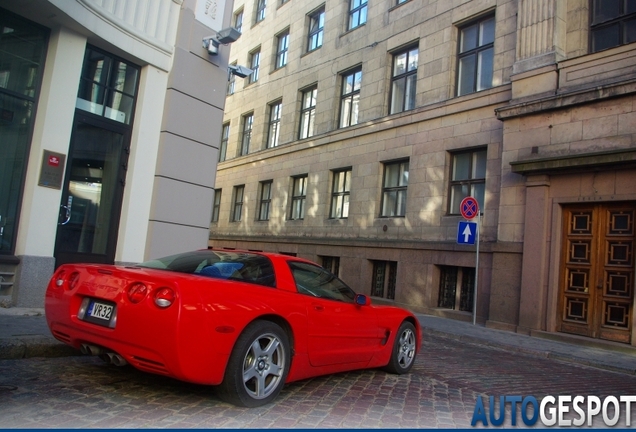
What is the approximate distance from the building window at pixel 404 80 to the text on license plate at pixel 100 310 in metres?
13.9

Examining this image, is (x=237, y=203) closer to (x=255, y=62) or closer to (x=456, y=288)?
(x=255, y=62)

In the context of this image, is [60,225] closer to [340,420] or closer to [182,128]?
[182,128]

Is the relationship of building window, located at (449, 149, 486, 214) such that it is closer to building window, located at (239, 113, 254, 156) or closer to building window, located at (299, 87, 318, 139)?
building window, located at (299, 87, 318, 139)

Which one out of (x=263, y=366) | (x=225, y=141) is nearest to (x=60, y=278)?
(x=263, y=366)

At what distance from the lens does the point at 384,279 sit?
54.3ft

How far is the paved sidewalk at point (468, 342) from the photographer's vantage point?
5387 millimetres

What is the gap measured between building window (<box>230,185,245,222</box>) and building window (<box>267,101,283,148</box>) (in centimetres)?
289

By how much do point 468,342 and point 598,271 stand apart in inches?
125

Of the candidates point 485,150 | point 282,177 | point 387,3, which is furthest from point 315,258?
point 387,3

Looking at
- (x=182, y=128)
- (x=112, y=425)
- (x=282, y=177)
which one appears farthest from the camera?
(x=282, y=177)

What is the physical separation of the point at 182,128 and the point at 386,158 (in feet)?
28.8

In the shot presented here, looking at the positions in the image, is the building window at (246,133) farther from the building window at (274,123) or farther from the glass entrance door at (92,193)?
the glass entrance door at (92,193)

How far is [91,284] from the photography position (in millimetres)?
4250

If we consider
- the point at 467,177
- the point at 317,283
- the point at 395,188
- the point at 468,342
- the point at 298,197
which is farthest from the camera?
the point at 298,197
